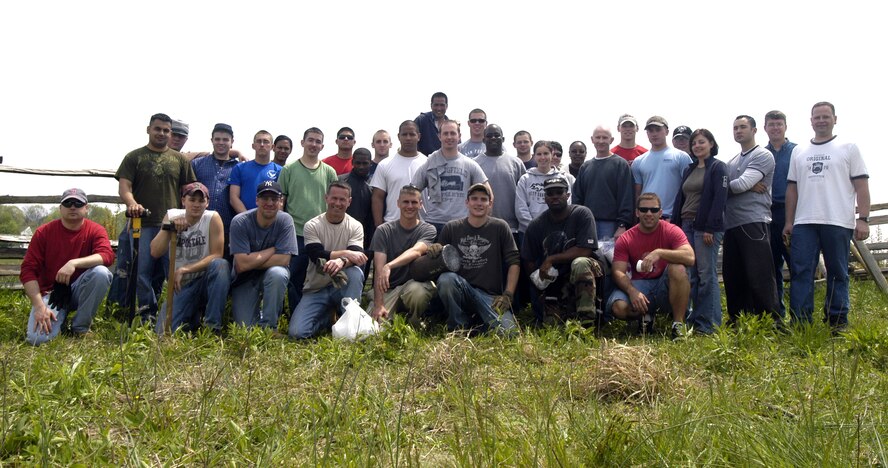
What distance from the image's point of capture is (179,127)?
7.29m

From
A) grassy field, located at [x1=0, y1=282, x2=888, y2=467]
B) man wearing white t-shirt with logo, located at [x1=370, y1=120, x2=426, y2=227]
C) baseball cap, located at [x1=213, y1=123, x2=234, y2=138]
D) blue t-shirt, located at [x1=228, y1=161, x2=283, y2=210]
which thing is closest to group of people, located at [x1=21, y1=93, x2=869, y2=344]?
blue t-shirt, located at [x1=228, y1=161, x2=283, y2=210]

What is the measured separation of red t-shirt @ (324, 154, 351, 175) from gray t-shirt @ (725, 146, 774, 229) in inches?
161

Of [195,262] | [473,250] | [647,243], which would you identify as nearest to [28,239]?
[195,262]

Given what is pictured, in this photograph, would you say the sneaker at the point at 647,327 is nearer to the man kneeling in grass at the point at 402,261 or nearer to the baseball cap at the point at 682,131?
the man kneeling in grass at the point at 402,261

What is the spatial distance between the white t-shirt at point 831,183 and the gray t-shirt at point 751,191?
0.30 m

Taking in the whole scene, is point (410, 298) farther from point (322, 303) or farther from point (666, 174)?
point (666, 174)

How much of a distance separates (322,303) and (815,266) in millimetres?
4482

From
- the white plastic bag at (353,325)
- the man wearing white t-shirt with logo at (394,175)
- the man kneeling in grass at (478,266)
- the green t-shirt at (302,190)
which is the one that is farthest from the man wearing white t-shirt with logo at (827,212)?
the green t-shirt at (302,190)

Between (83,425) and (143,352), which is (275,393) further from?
(143,352)

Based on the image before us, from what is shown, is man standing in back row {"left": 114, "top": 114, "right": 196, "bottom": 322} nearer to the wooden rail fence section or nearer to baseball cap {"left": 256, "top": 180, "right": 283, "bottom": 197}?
baseball cap {"left": 256, "top": 180, "right": 283, "bottom": 197}

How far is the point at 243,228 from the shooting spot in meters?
6.26

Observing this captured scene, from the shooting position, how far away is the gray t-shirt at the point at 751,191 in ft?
20.3

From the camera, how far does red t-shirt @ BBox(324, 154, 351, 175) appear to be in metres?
7.75

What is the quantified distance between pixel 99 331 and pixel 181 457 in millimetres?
3415
